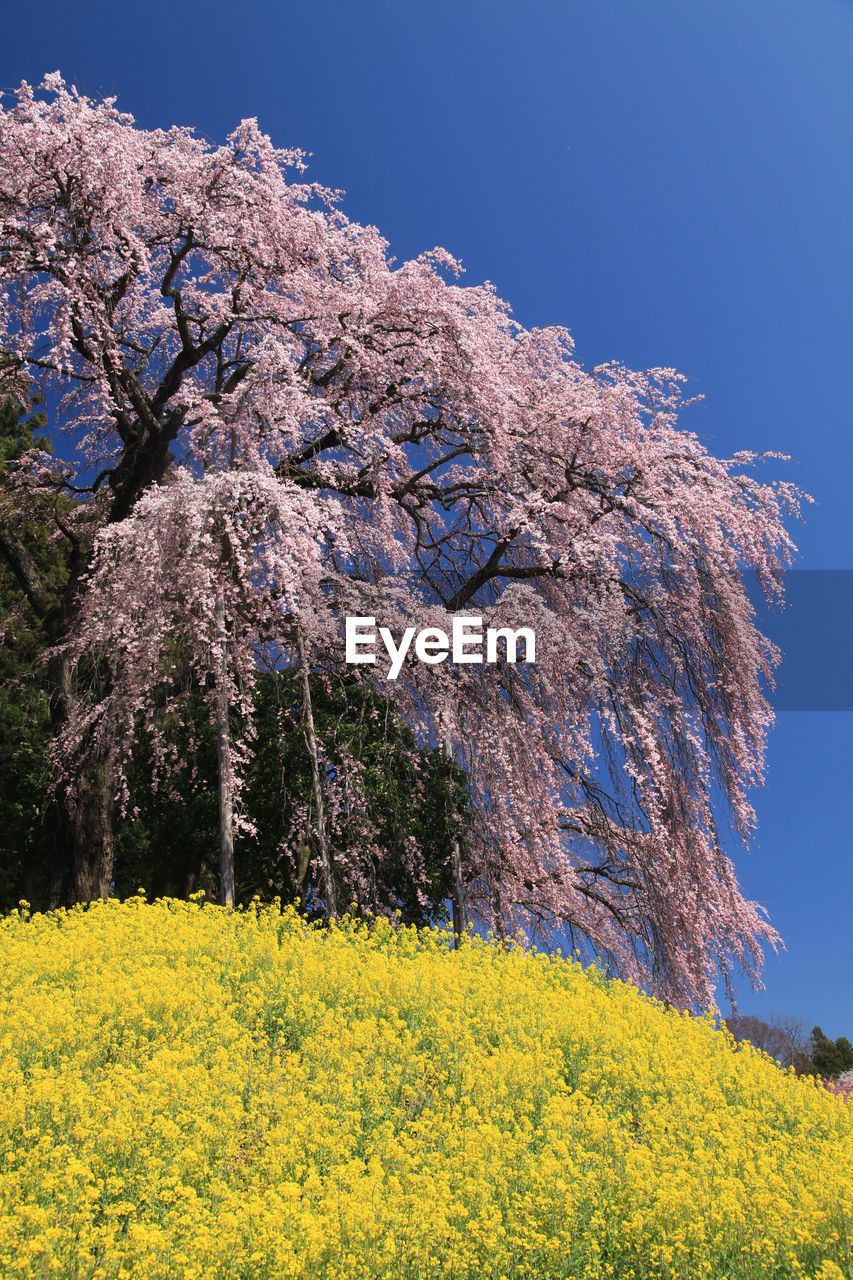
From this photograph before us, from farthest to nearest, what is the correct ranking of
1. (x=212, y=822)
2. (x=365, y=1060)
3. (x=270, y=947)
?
(x=212, y=822) → (x=270, y=947) → (x=365, y=1060)

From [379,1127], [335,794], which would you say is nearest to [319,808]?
[335,794]

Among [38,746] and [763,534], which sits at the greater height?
[763,534]

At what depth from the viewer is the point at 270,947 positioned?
7.81 m

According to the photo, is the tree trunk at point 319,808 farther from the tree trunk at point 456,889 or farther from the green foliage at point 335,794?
the tree trunk at point 456,889

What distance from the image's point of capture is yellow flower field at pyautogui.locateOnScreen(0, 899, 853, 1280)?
382 centimetres

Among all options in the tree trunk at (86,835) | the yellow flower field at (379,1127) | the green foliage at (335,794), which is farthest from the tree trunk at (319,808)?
the tree trunk at (86,835)

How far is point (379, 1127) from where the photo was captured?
4.96 m

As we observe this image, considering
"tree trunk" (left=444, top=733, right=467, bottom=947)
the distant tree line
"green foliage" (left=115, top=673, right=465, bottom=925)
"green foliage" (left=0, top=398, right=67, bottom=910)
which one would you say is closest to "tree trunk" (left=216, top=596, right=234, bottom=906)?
"green foliage" (left=115, top=673, right=465, bottom=925)

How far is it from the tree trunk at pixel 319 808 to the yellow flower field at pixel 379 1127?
1981 millimetres

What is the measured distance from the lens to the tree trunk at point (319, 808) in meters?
9.93

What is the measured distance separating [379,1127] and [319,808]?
5.31 metres

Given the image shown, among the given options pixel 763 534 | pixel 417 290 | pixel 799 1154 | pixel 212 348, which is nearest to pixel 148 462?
pixel 212 348

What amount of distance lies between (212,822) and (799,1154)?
8.71 metres

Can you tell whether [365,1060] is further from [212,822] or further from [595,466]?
[595,466]
